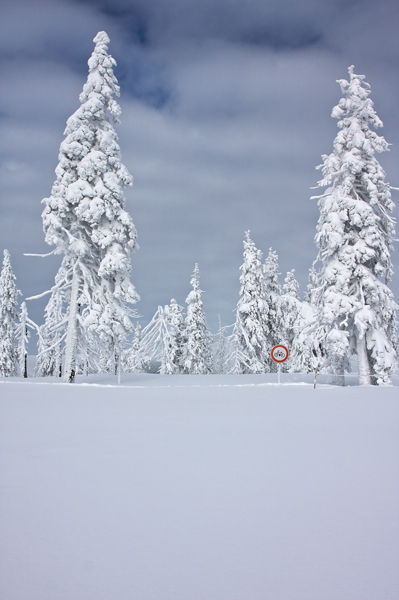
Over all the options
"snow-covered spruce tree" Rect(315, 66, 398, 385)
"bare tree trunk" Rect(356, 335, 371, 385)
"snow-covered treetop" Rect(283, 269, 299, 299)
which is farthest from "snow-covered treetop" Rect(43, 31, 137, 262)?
"snow-covered treetop" Rect(283, 269, 299, 299)

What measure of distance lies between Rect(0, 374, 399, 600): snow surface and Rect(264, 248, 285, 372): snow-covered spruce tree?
123 ft

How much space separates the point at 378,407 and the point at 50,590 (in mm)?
9888

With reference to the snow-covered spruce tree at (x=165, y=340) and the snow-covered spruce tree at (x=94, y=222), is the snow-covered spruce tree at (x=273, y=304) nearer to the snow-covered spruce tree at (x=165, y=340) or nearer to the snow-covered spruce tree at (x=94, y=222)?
the snow-covered spruce tree at (x=165, y=340)

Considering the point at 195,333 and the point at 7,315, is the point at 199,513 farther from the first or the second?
the point at 7,315

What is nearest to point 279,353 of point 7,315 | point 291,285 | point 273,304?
point 273,304

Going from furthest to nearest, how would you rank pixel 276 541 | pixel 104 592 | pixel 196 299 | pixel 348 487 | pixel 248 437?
pixel 196 299, pixel 248 437, pixel 348 487, pixel 276 541, pixel 104 592

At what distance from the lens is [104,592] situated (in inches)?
103

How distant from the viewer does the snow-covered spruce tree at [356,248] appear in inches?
830

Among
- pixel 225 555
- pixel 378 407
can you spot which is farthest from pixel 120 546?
pixel 378 407

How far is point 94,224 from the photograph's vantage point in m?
22.1

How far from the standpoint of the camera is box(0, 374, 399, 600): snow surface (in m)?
2.72

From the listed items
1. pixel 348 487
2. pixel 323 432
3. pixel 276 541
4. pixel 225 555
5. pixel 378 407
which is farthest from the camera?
pixel 378 407

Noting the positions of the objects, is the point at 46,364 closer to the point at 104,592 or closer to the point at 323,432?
the point at 323,432

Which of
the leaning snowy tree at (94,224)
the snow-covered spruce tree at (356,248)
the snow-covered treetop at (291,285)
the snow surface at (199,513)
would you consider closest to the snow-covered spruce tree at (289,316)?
the snow-covered treetop at (291,285)
